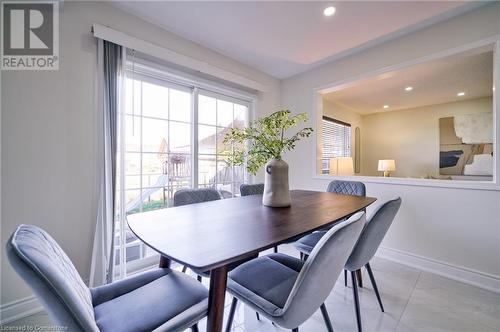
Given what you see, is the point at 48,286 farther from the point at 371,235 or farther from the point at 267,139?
the point at 371,235

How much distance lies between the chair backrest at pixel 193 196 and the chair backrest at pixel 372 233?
1.22 meters

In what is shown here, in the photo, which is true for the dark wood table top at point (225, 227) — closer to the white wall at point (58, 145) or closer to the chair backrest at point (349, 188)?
the chair backrest at point (349, 188)

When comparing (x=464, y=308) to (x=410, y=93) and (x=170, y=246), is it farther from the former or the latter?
(x=410, y=93)

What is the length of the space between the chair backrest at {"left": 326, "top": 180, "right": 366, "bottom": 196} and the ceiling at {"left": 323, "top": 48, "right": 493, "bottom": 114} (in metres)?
1.40

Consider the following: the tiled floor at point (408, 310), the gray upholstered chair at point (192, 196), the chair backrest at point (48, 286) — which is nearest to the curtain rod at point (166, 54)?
the gray upholstered chair at point (192, 196)

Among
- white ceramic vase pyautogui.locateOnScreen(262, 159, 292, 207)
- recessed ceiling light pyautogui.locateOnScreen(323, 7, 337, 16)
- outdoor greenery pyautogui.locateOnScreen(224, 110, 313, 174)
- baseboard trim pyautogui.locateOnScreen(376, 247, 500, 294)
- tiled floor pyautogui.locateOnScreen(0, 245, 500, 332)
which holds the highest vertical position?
recessed ceiling light pyautogui.locateOnScreen(323, 7, 337, 16)

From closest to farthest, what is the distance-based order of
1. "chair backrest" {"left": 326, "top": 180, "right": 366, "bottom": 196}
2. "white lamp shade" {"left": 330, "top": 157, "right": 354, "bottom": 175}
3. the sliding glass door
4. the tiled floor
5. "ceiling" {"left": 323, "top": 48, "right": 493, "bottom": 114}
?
the tiled floor → the sliding glass door → "chair backrest" {"left": 326, "top": 180, "right": 366, "bottom": 196} → "ceiling" {"left": 323, "top": 48, "right": 493, "bottom": 114} → "white lamp shade" {"left": 330, "top": 157, "right": 354, "bottom": 175}

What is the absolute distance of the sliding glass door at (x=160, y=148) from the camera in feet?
Result: 6.83

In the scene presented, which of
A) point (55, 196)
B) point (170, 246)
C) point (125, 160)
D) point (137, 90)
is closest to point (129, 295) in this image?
point (170, 246)

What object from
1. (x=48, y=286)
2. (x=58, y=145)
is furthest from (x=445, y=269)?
(x=58, y=145)

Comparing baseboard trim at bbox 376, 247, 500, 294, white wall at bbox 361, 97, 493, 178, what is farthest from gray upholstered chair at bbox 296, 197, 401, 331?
white wall at bbox 361, 97, 493, 178

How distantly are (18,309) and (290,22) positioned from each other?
329cm

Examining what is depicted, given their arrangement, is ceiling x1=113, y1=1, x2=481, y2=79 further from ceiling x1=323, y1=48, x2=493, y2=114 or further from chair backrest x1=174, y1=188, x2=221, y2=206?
chair backrest x1=174, y1=188, x2=221, y2=206

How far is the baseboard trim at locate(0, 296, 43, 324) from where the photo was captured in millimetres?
1477
